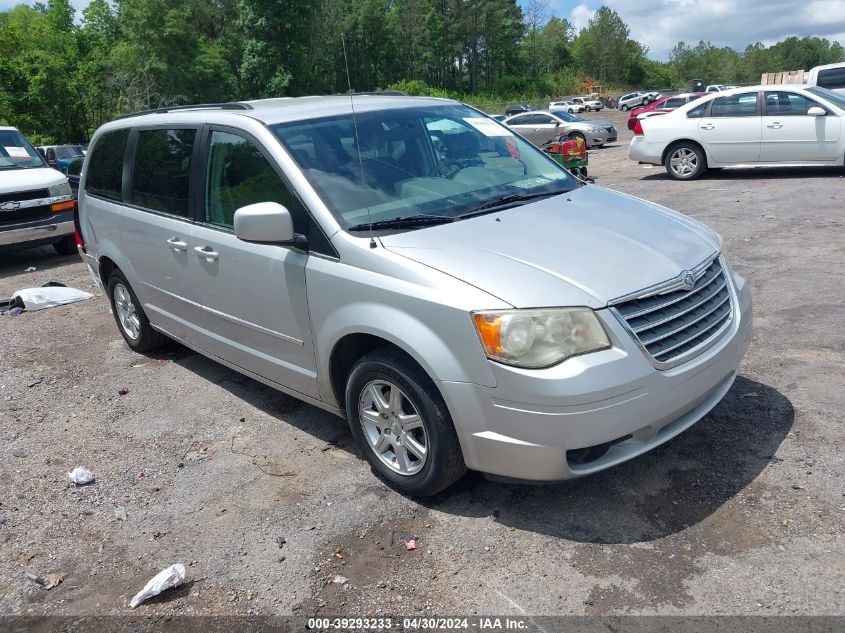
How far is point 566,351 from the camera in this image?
3.02 meters

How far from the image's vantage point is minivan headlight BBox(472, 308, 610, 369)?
302 cm

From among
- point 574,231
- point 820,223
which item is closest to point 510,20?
point 820,223

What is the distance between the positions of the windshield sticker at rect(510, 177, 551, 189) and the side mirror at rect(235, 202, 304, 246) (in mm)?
1412

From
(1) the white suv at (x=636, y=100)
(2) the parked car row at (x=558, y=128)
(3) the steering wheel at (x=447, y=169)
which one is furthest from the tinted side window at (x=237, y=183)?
(1) the white suv at (x=636, y=100)

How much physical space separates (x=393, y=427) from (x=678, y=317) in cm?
145

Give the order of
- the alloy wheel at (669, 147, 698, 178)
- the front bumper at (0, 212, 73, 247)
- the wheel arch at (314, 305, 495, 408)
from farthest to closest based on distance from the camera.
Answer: the alloy wheel at (669, 147, 698, 178)
the front bumper at (0, 212, 73, 247)
the wheel arch at (314, 305, 495, 408)

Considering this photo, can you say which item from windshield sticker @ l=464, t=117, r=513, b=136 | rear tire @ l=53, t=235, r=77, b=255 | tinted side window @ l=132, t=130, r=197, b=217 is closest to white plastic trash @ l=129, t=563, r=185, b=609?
tinted side window @ l=132, t=130, r=197, b=217

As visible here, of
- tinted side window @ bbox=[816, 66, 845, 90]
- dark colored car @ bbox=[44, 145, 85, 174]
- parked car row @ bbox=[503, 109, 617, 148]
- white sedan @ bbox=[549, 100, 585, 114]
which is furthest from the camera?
white sedan @ bbox=[549, 100, 585, 114]

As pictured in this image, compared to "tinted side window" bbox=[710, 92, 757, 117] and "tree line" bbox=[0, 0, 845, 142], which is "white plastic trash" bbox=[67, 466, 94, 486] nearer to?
"tinted side window" bbox=[710, 92, 757, 117]

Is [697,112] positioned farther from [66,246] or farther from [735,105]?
[66,246]

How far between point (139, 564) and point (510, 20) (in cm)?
9571

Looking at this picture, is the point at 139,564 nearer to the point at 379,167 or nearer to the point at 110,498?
the point at 110,498

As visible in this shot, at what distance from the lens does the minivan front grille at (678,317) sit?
10.3 feet

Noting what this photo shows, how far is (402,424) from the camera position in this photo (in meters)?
3.55
